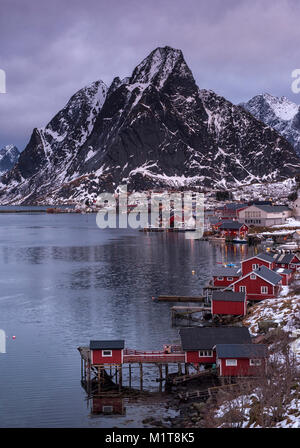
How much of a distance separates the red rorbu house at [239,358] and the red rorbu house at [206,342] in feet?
5.75

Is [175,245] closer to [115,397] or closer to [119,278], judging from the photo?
[119,278]

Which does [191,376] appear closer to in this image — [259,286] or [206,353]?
[206,353]

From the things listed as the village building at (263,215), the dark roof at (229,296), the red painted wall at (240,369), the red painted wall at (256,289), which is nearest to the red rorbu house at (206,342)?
the red painted wall at (240,369)

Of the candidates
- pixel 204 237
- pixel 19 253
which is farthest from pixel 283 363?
pixel 204 237

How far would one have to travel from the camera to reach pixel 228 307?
5397cm

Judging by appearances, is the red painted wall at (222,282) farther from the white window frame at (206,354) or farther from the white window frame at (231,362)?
the white window frame at (231,362)

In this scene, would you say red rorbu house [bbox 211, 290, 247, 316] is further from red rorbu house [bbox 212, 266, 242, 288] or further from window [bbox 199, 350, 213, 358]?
window [bbox 199, 350, 213, 358]

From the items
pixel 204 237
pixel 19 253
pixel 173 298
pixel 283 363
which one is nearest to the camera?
pixel 283 363

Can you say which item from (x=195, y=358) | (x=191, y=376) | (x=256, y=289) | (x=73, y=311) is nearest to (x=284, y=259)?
(x=256, y=289)

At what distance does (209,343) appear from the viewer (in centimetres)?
3959

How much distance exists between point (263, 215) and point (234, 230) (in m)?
11.2

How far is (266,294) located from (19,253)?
74.9 meters

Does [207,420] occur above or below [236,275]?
below

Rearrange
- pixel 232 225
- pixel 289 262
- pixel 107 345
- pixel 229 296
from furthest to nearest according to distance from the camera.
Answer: pixel 232 225, pixel 289 262, pixel 229 296, pixel 107 345
